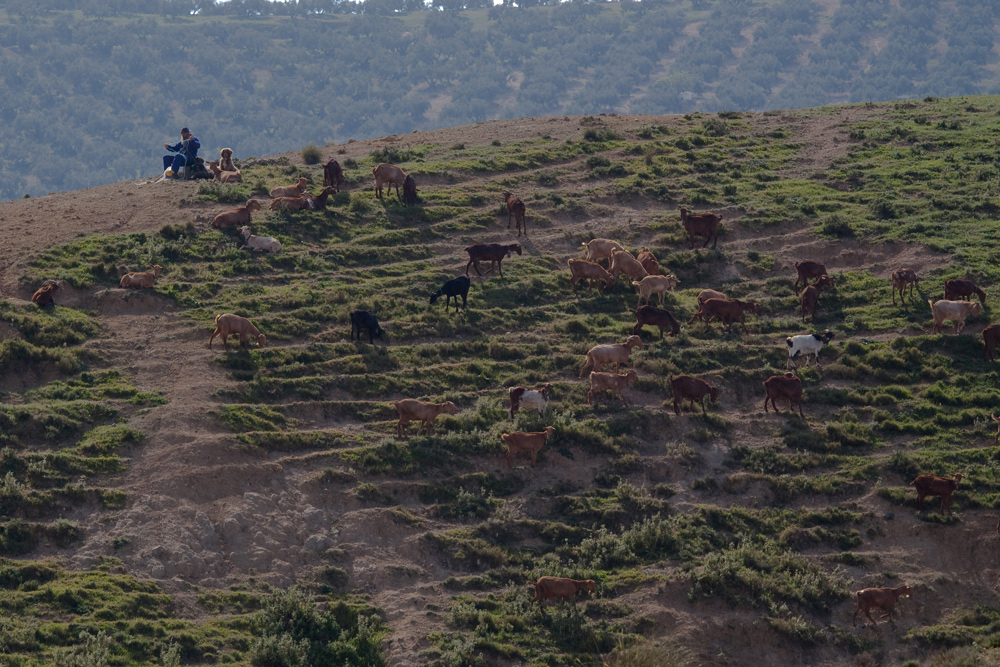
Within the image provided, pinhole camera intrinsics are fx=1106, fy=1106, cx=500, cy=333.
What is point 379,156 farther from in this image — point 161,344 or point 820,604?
point 820,604

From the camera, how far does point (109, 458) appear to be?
20.1 meters

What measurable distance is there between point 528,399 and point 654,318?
4.72 meters

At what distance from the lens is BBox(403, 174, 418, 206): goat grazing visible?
106 ft

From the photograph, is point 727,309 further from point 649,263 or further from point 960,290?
point 960,290

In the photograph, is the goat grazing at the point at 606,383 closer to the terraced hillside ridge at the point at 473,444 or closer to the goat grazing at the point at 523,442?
the terraced hillside ridge at the point at 473,444

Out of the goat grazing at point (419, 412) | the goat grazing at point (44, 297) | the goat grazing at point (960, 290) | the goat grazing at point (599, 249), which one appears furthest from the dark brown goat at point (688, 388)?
the goat grazing at point (44, 297)

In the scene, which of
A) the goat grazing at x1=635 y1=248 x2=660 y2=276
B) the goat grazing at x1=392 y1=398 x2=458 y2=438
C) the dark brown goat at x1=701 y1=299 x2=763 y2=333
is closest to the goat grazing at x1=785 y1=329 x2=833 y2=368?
the dark brown goat at x1=701 y1=299 x2=763 y2=333

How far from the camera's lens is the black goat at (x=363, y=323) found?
2503 centimetres

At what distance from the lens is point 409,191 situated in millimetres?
32188

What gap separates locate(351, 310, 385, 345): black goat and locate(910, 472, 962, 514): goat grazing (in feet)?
38.8

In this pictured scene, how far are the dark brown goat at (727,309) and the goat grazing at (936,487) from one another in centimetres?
690

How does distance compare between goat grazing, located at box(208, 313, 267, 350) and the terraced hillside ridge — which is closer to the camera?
the terraced hillside ridge

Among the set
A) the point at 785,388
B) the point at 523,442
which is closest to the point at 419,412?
the point at 523,442

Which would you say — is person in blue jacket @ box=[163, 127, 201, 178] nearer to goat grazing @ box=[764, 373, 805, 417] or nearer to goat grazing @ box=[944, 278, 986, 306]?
goat grazing @ box=[764, 373, 805, 417]
